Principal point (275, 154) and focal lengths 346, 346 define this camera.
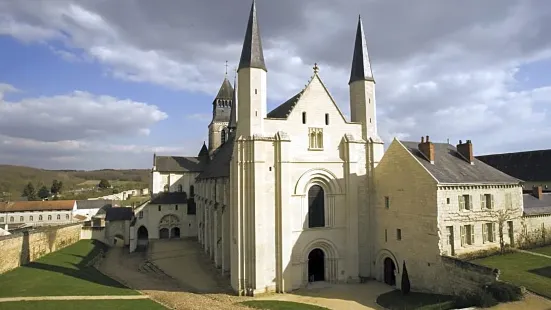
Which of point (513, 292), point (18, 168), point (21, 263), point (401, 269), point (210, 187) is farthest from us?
point (18, 168)

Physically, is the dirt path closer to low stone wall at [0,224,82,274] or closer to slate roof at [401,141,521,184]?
low stone wall at [0,224,82,274]

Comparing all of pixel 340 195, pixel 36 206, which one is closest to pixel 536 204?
pixel 340 195

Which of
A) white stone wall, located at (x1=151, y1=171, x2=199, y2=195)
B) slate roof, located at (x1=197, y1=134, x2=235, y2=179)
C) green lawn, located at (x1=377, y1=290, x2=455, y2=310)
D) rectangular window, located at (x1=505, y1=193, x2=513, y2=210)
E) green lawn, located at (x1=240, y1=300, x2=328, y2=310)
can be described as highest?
slate roof, located at (x1=197, y1=134, x2=235, y2=179)

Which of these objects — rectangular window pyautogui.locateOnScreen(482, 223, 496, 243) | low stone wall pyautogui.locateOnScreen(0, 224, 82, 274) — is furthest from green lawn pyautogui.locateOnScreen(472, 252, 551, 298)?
low stone wall pyautogui.locateOnScreen(0, 224, 82, 274)

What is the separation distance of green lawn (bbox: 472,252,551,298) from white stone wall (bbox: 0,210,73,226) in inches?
2177

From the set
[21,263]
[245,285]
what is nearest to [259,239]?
[245,285]

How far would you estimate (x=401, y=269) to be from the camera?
21.5m

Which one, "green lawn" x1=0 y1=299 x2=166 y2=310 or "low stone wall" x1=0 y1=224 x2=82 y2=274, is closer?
"green lawn" x1=0 y1=299 x2=166 y2=310

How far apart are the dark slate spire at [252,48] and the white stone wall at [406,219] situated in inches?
414

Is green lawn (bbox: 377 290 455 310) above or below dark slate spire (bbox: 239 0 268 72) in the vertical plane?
below

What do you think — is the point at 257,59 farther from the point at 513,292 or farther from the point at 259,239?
the point at 513,292

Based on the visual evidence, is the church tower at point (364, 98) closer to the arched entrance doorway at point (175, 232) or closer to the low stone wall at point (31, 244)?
the low stone wall at point (31, 244)

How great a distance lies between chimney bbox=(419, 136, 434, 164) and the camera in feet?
70.0

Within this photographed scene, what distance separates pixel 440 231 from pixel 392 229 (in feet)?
13.0
